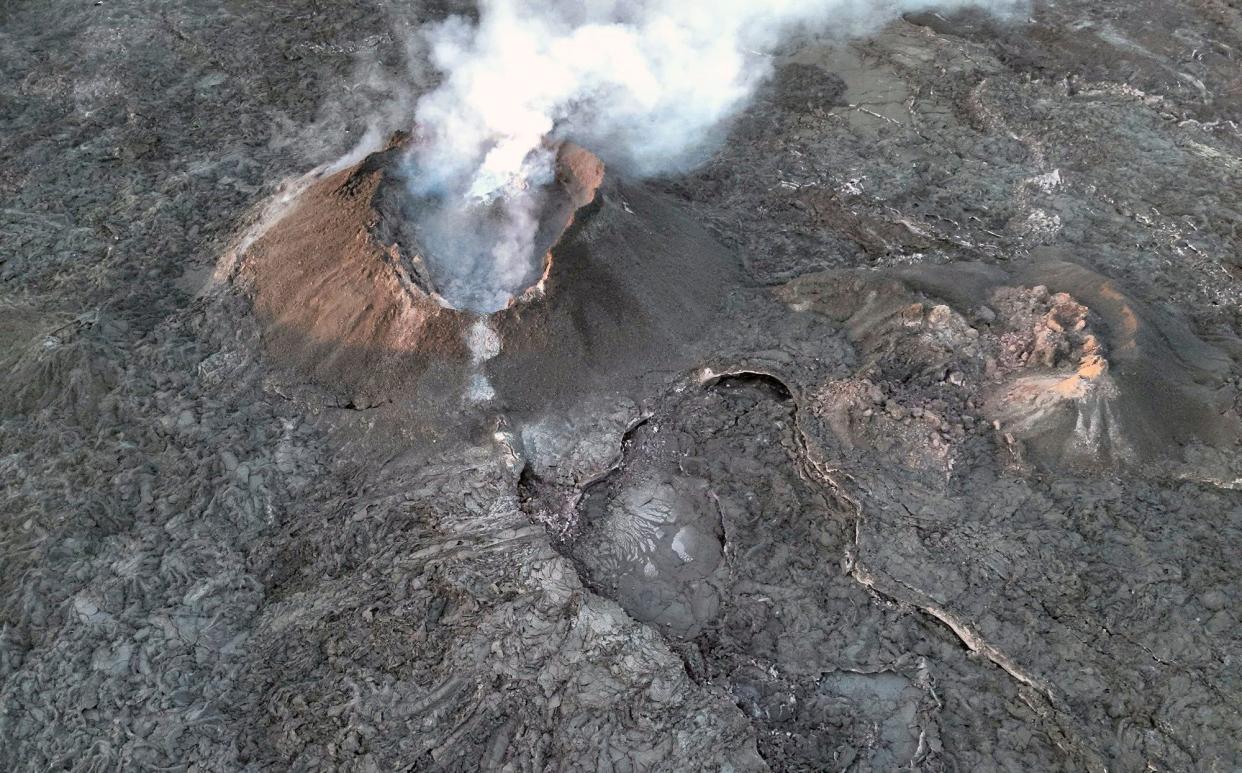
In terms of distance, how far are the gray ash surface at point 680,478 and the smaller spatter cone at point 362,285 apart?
12cm

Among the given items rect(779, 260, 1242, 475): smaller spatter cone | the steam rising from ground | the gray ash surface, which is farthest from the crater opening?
rect(779, 260, 1242, 475): smaller spatter cone

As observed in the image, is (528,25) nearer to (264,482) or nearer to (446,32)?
(446,32)

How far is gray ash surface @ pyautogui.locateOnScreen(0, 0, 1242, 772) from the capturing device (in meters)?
6.47

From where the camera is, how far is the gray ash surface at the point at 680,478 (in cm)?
647

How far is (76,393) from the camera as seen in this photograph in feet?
27.0

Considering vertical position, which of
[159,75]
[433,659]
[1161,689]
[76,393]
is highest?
[159,75]

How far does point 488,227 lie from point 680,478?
344cm

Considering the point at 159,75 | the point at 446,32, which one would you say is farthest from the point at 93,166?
the point at 446,32

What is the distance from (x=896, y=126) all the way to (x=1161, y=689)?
754cm

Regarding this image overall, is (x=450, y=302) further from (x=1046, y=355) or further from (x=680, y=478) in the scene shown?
(x=1046, y=355)

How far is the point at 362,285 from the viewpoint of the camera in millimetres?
8609

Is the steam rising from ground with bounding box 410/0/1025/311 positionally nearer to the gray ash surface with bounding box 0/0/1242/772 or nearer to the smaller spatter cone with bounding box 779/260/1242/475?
the gray ash surface with bounding box 0/0/1242/772

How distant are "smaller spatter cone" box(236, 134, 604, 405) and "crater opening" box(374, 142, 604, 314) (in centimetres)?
2

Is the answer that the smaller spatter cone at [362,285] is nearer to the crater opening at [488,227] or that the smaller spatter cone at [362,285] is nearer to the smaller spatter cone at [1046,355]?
the crater opening at [488,227]
